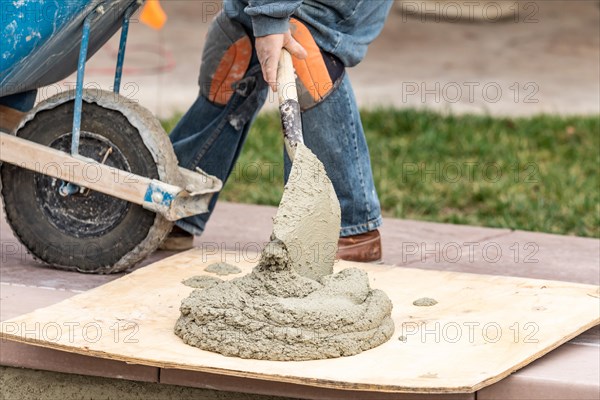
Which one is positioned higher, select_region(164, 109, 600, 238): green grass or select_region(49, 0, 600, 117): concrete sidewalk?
select_region(49, 0, 600, 117): concrete sidewalk

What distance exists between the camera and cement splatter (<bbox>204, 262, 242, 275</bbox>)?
3064 mm

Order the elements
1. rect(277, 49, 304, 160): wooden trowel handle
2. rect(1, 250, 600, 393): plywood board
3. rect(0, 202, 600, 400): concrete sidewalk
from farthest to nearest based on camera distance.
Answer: rect(277, 49, 304, 160): wooden trowel handle
rect(0, 202, 600, 400): concrete sidewalk
rect(1, 250, 600, 393): plywood board

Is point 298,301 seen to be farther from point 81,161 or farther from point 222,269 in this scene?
point 81,161

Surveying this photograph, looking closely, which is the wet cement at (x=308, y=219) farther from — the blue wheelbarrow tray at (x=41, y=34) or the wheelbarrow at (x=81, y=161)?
the blue wheelbarrow tray at (x=41, y=34)

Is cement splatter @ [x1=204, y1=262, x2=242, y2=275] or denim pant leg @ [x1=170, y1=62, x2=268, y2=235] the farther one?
denim pant leg @ [x1=170, y1=62, x2=268, y2=235]

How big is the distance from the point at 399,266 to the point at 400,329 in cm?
75

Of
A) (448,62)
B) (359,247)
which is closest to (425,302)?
(359,247)

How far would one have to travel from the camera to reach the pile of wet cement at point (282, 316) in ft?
7.97

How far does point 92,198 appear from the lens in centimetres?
316

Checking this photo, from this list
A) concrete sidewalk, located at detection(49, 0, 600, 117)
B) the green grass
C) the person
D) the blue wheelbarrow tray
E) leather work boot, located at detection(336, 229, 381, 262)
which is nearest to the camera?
the blue wheelbarrow tray

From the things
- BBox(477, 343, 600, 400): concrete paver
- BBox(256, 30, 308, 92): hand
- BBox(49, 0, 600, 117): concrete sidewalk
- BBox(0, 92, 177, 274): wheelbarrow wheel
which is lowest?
BBox(477, 343, 600, 400): concrete paver

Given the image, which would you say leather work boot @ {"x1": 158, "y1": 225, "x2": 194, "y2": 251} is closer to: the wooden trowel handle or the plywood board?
the plywood board

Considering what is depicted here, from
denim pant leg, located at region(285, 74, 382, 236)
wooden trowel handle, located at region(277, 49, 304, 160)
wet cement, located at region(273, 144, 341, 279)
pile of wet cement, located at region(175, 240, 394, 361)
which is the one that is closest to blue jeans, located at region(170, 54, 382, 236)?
denim pant leg, located at region(285, 74, 382, 236)

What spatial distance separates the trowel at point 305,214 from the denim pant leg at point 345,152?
441mm
